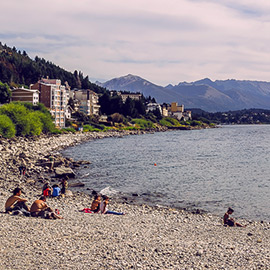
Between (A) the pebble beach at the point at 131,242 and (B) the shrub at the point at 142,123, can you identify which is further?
(B) the shrub at the point at 142,123

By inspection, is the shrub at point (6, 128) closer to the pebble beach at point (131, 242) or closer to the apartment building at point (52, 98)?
the pebble beach at point (131, 242)

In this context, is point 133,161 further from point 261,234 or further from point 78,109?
point 78,109

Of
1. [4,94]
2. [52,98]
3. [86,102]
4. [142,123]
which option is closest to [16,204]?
[4,94]

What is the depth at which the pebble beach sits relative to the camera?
1186 centimetres

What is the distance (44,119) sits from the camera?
309 feet

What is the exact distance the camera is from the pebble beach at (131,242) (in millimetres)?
11859

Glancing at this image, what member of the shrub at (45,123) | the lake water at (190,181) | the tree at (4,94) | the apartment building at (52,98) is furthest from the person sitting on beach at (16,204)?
the apartment building at (52,98)

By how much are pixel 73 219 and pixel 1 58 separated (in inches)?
6468

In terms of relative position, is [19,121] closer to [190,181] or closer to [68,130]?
[68,130]

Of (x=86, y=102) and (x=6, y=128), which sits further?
(x=86, y=102)

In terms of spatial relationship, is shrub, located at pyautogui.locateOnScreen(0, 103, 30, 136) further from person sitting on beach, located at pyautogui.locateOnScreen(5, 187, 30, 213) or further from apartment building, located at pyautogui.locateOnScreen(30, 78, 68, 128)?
person sitting on beach, located at pyautogui.locateOnScreen(5, 187, 30, 213)

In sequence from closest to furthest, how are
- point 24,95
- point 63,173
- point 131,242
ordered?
point 131,242
point 63,173
point 24,95

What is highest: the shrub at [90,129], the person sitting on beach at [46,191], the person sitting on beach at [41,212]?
the person sitting on beach at [41,212]

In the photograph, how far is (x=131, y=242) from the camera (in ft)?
46.7
